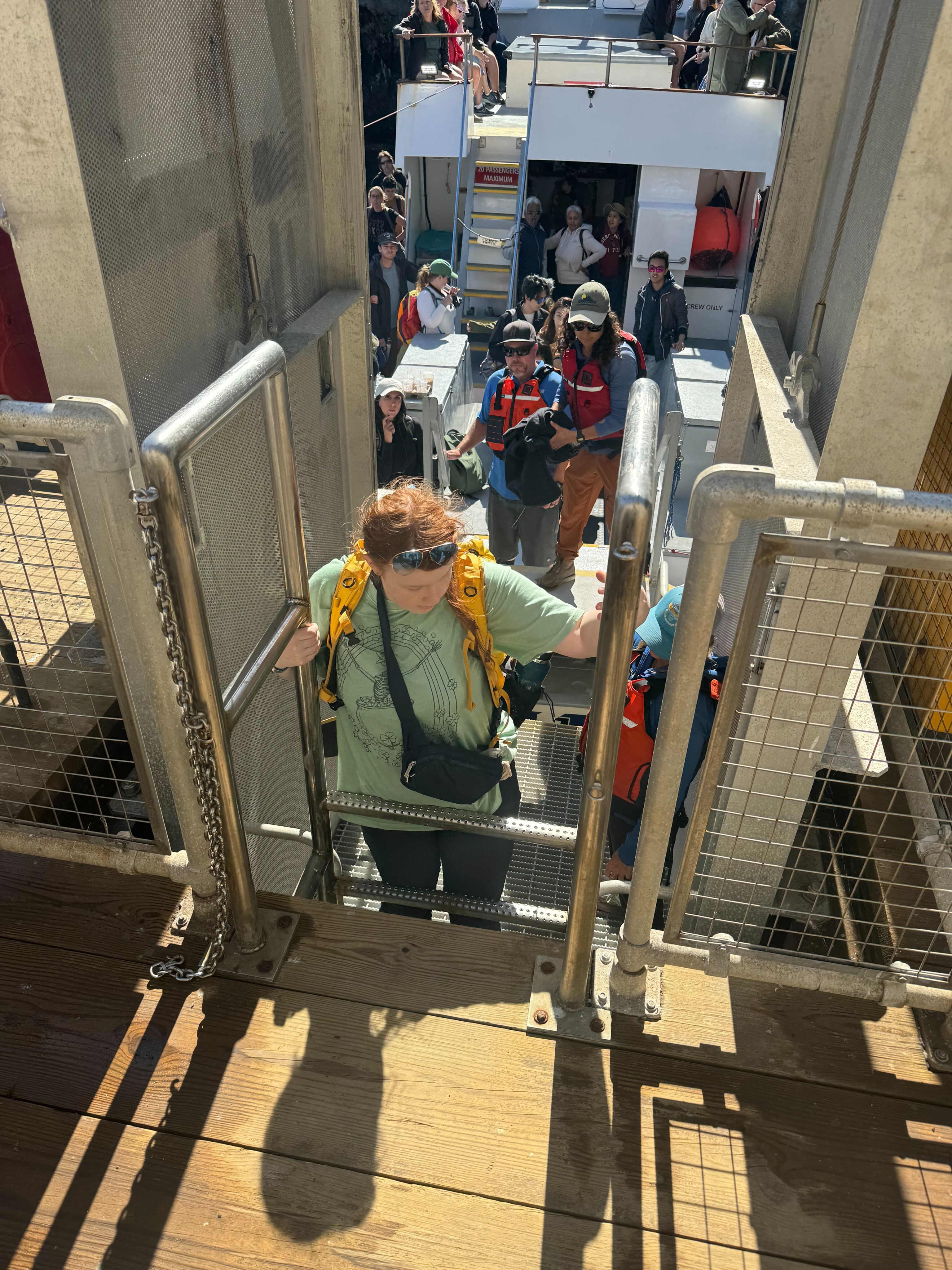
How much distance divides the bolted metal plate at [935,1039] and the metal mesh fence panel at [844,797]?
12cm

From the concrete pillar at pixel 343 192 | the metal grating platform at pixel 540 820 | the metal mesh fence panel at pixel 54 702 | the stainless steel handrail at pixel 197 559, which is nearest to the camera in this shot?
the stainless steel handrail at pixel 197 559

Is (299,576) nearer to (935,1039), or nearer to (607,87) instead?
(935,1039)

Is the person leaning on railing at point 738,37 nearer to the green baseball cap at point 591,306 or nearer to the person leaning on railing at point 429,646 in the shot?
the green baseball cap at point 591,306

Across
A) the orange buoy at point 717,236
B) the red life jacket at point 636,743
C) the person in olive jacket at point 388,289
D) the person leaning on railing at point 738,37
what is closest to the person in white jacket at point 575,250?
the orange buoy at point 717,236

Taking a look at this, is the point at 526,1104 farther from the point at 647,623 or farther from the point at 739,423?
the point at 739,423

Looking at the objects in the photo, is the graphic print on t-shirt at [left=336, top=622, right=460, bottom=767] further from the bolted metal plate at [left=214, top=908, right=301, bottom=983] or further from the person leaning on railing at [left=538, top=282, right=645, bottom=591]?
the person leaning on railing at [left=538, top=282, right=645, bottom=591]

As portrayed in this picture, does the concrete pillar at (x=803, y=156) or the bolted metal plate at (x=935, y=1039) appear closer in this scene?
the bolted metal plate at (x=935, y=1039)

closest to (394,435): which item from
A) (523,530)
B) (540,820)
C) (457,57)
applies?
(523,530)

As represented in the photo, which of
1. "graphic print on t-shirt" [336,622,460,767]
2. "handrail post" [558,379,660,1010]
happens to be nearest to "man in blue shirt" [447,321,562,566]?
"graphic print on t-shirt" [336,622,460,767]

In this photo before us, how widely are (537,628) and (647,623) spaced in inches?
21.5

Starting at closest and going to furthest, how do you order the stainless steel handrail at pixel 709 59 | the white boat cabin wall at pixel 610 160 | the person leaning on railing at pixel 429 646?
the person leaning on railing at pixel 429 646 → the stainless steel handrail at pixel 709 59 → the white boat cabin wall at pixel 610 160

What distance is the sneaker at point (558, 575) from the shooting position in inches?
239

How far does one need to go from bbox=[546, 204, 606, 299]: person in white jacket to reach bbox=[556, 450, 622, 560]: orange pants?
724cm

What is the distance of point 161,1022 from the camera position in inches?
84.6
